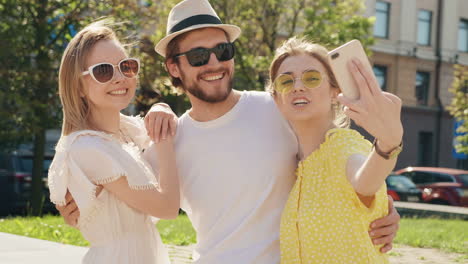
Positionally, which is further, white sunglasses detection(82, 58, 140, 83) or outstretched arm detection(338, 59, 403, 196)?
white sunglasses detection(82, 58, 140, 83)

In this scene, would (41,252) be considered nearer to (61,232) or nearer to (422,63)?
(61,232)

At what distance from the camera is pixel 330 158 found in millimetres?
2760

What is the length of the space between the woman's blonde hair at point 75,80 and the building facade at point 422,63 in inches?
1143

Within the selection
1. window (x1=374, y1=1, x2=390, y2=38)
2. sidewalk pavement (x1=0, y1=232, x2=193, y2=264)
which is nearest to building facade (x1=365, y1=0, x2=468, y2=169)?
window (x1=374, y1=1, x2=390, y2=38)

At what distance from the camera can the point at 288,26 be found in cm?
2039

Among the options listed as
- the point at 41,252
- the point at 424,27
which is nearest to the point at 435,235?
the point at 41,252

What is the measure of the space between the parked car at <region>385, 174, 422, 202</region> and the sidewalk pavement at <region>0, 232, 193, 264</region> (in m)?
11.7

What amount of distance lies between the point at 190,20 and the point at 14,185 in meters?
12.3

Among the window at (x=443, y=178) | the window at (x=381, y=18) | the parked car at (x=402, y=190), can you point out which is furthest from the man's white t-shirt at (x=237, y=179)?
the window at (x=381, y=18)

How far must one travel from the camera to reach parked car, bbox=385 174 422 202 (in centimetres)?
1920

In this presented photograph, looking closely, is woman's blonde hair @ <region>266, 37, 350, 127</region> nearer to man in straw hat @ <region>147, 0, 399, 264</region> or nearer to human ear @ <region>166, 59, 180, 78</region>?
man in straw hat @ <region>147, 0, 399, 264</region>

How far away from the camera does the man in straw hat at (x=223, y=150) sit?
3.10 m

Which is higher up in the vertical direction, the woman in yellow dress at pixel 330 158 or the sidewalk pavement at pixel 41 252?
the woman in yellow dress at pixel 330 158

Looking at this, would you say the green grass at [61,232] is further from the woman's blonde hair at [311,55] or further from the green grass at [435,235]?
the woman's blonde hair at [311,55]
